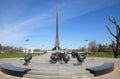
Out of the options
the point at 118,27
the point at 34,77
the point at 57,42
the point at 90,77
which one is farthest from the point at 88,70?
the point at 57,42

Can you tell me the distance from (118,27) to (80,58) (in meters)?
17.5

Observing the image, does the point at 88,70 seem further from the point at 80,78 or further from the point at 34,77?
the point at 34,77

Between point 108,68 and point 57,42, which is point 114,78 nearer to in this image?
point 108,68

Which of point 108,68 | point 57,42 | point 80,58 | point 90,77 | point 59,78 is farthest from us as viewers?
point 57,42

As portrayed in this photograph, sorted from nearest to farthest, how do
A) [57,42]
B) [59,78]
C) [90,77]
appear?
[59,78], [90,77], [57,42]

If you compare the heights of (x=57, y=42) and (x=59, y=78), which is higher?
(x=57, y=42)

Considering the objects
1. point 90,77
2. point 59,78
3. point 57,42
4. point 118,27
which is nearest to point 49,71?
point 59,78

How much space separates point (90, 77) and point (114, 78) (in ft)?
4.97

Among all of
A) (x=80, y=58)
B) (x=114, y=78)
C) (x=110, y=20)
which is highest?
(x=110, y=20)

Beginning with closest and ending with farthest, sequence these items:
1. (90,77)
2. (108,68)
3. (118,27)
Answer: (90,77)
(108,68)
(118,27)

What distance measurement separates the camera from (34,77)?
35.2ft

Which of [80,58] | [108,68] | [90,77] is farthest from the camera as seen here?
[80,58]

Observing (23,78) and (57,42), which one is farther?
(57,42)

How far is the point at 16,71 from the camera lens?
11422 millimetres
